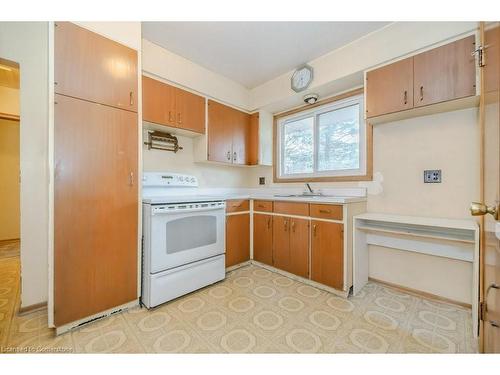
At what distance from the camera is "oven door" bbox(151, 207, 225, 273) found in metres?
1.75

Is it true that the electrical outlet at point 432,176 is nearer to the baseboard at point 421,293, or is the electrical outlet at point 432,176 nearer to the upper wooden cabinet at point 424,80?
the upper wooden cabinet at point 424,80

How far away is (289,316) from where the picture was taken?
162 cm

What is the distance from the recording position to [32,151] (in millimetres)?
1740

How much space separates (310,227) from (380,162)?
0.98 meters

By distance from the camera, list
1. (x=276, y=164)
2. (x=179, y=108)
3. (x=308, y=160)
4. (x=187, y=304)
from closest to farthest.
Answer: (x=187, y=304)
(x=179, y=108)
(x=308, y=160)
(x=276, y=164)

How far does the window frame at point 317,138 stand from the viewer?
2264 millimetres

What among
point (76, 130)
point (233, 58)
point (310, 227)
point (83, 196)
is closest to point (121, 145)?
point (76, 130)

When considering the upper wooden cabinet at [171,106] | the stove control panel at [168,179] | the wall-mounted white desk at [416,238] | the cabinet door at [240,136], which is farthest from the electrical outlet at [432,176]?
the stove control panel at [168,179]

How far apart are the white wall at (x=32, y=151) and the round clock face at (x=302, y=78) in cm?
233

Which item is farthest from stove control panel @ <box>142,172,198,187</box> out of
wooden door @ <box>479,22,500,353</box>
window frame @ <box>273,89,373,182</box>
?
wooden door @ <box>479,22,500,353</box>

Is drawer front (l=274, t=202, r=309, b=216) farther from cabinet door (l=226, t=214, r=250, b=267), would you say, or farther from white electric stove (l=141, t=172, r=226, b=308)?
Answer: white electric stove (l=141, t=172, r=226, b=308)

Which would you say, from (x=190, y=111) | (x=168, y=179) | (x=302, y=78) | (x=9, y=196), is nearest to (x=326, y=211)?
(x=302, y=78)

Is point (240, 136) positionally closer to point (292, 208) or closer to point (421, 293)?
point (292, 208)

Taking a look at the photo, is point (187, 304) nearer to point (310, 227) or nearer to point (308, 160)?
point (310, 227)
